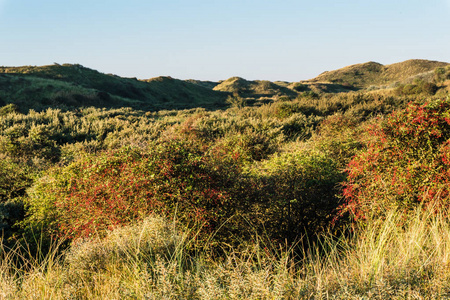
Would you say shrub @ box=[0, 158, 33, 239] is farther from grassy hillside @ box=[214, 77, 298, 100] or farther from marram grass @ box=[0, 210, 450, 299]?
grassy hillside @ box=[214, 77, 298, 100]

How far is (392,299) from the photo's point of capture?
204cm

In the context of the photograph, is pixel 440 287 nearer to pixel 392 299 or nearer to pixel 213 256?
pixel 392 299

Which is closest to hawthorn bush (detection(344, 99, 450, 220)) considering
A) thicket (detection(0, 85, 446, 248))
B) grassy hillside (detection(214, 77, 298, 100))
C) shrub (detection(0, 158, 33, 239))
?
thicket (detection(0, 85, 446, 248))

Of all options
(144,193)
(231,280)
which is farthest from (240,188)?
(231,280)

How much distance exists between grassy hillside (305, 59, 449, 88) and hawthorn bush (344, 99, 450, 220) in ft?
250

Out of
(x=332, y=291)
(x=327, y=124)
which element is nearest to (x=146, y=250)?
(x=332, y=291)

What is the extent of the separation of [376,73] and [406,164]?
8838cm

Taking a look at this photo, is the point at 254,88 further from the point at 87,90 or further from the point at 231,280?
the point at 231,280

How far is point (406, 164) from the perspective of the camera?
4.63 meters

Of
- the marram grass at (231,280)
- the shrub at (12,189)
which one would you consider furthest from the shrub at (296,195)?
the shrub at (12,189)

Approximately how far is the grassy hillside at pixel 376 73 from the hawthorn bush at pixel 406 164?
7624 centimetres

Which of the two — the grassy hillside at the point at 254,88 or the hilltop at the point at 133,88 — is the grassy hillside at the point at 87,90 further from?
the grassy hillside at the point at 254,88

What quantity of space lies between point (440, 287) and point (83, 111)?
870 inches

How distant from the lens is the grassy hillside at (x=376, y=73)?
75.3 m
